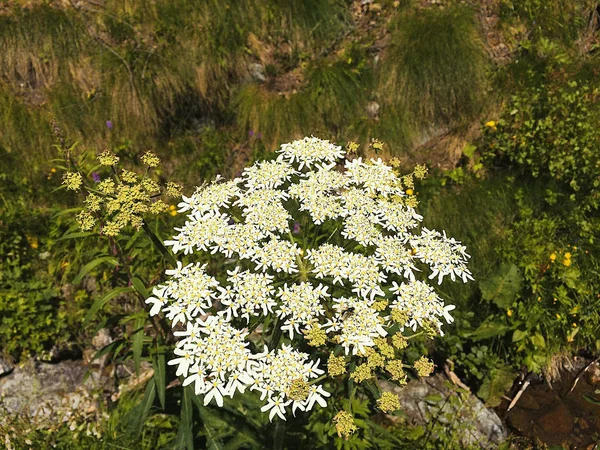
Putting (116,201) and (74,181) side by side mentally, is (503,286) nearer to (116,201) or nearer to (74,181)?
(116,201)

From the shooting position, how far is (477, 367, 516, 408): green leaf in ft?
20.9

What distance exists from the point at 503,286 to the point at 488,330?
0.62 m

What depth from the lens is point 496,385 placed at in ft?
21.1

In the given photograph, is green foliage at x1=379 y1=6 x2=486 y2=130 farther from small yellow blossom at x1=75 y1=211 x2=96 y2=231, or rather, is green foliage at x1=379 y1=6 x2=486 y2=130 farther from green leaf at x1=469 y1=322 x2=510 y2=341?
small yellow blossom at x1=75 y1=211 x2=96 y2=231

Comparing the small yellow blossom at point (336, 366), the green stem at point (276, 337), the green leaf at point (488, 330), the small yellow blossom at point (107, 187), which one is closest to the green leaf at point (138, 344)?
the green stem at point (276, 337)

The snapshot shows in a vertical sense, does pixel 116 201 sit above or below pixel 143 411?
above

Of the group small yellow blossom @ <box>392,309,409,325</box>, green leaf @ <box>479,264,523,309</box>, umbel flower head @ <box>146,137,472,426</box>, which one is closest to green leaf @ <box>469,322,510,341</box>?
green leaf @ <box>479,264,523,309</box>

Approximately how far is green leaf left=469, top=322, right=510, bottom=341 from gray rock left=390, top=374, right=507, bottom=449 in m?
0.73

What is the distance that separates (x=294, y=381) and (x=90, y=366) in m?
4.47

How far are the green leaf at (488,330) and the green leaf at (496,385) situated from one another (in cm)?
51

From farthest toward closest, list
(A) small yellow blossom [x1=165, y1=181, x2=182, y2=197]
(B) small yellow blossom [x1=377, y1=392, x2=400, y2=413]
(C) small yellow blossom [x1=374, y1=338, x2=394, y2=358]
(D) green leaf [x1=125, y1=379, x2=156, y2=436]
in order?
(D) green leaf [x1=125, y1=379, x2=156, y2=436], (A) small yellow blossom [x1=165, y1=181, x2=182, y2=197], (C) small yellow blossom [x1=374, y1=338, x2=394, y2=358], (B) small yellow blossom [x1=377, y1=392, x2=400, y2=413]

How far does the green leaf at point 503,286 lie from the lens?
6344 mm

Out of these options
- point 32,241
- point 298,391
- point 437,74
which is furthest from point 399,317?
point 437,74

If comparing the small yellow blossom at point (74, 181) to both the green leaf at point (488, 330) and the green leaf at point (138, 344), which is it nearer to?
the green leaf at point (138, 344)
